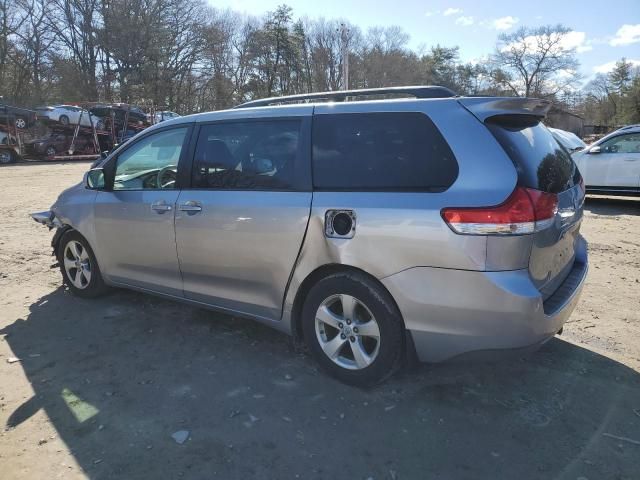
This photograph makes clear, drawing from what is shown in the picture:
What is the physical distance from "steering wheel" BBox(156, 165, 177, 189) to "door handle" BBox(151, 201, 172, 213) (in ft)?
0.56

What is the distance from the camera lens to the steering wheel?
390cm

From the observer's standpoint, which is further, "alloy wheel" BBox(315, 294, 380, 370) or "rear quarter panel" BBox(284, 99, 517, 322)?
"alloy wheel" BBox(315, 294, 380, 370)

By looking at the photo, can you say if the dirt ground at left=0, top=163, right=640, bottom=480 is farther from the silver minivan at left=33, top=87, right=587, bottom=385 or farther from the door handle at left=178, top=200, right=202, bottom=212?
the door handle at left=178, top=200, right=202, bottom=212

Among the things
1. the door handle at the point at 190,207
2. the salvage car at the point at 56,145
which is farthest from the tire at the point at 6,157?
the door handle at the point at 190,207

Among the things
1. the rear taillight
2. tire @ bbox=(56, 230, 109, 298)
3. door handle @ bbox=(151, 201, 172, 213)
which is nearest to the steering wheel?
door handle @ bbox=(151, 201, 172, 213)

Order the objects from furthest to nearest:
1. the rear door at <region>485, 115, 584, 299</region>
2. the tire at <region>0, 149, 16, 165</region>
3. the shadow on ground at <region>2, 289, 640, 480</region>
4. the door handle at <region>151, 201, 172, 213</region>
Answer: the tire at <region>0, 149, 16, 165</region> < the door handle at <region>151, 201, 172, 213</region> < the rear door at <region>485, 115, 584, 299</region> < the shadow on ground at <region>2, 289, 640, 480</region>

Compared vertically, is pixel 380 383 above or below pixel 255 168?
below

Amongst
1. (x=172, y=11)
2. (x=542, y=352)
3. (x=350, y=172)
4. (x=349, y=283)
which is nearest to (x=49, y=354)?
(x=349, y=283)

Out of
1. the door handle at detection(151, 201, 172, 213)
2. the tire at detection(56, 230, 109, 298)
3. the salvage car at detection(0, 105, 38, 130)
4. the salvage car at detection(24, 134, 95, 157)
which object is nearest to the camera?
the door handle at detection(151, 201, 172, 213)

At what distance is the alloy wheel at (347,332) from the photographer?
3012 mm

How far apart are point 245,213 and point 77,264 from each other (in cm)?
237

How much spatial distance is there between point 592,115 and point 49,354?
265ft

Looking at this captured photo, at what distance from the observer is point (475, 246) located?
254 centimetres

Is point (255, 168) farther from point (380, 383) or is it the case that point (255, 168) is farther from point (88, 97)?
point (88, 97)
